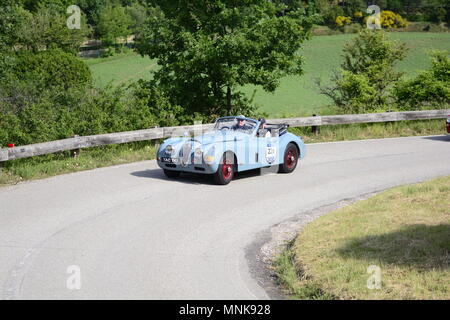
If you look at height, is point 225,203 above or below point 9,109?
below

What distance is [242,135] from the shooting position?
48.6ft

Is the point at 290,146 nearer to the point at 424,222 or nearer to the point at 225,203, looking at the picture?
the point at 225,203

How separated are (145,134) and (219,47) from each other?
18.5 ft

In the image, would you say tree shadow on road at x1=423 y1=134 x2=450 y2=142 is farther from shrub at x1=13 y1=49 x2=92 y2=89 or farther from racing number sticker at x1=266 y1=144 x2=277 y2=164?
shrub at x1=13 y1=49 x2=92 y2=89

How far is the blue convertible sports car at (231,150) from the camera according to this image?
1391 centimetres

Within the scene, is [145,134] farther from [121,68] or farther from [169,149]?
[121,68]

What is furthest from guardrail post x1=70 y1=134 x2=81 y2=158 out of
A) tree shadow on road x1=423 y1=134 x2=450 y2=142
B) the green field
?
the green field

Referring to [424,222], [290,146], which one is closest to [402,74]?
[290,146]

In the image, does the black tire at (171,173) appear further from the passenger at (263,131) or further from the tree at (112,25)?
the tree at (112,25)

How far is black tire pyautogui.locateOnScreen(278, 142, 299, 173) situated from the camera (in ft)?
51.3

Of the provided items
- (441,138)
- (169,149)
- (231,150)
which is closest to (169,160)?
(169,149)

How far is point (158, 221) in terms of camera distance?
1114 centimetres

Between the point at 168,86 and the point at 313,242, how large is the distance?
48.0 feet

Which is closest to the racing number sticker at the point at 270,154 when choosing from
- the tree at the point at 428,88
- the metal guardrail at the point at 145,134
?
the metal guardrail at the point at 145,134
